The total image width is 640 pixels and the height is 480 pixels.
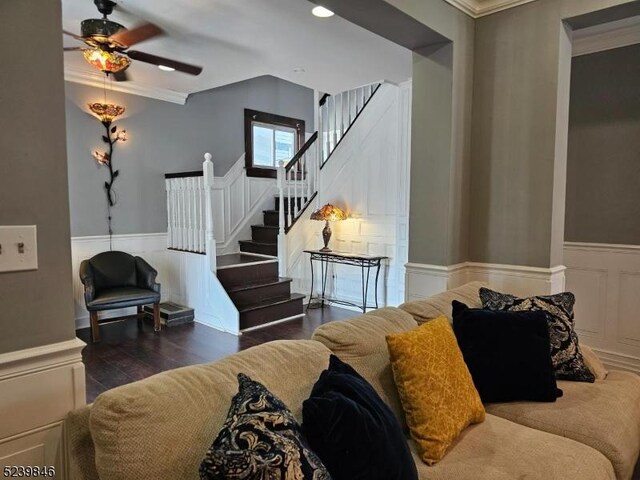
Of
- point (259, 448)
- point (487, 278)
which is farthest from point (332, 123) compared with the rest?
point (259, 448)

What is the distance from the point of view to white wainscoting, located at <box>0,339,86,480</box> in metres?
1.08

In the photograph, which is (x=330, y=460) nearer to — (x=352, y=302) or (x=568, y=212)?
(x=568, y=212)

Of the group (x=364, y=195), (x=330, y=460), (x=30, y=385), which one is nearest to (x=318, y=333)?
(x=330, y=460)

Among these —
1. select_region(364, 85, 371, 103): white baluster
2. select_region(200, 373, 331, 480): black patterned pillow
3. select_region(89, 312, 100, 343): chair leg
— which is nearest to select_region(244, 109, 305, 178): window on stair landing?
select_region(364, 85, 371, 103): white baluster

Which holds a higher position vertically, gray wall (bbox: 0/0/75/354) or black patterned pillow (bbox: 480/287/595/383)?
gray wall (bbox: 0/0/75/354)

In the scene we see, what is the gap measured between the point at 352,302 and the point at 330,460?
4.41 meters

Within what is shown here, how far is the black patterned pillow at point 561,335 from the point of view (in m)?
2.10

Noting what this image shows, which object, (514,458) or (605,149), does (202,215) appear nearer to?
(605,149)

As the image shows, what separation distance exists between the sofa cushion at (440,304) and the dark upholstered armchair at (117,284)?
3.22 metres

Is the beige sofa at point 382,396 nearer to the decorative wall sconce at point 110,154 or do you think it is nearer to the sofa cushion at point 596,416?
the sofa cushion at point 596,416

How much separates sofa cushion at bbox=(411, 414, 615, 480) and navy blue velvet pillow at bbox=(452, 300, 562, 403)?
0.80 ft

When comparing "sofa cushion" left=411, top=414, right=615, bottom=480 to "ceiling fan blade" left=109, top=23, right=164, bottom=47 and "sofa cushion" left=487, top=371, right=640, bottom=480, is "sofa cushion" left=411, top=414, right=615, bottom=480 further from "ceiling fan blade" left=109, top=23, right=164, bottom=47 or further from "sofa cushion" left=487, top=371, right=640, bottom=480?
"ceiling fan blade" left=109, top=23, right=164, bottom=47

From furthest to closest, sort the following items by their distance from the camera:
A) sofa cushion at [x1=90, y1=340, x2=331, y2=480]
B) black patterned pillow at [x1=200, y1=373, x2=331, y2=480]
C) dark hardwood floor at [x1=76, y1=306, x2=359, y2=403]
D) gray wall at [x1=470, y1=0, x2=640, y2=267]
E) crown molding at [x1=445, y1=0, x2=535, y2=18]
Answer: dark hardwood floor at [x1=76, y1=306, x2=359, y2=403] → crown molding at [x1=445, y1=0, x2=535, y2=18] → gray wall at [x1=470, y1=0, x2=640, y2=267] → sofa cushion at [x1=90, y1=340, x2=331, y2=480] → black patterned pillow at [x1=200, y1=373, x2=331, y2=480]

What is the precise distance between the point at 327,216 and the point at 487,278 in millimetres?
2604
